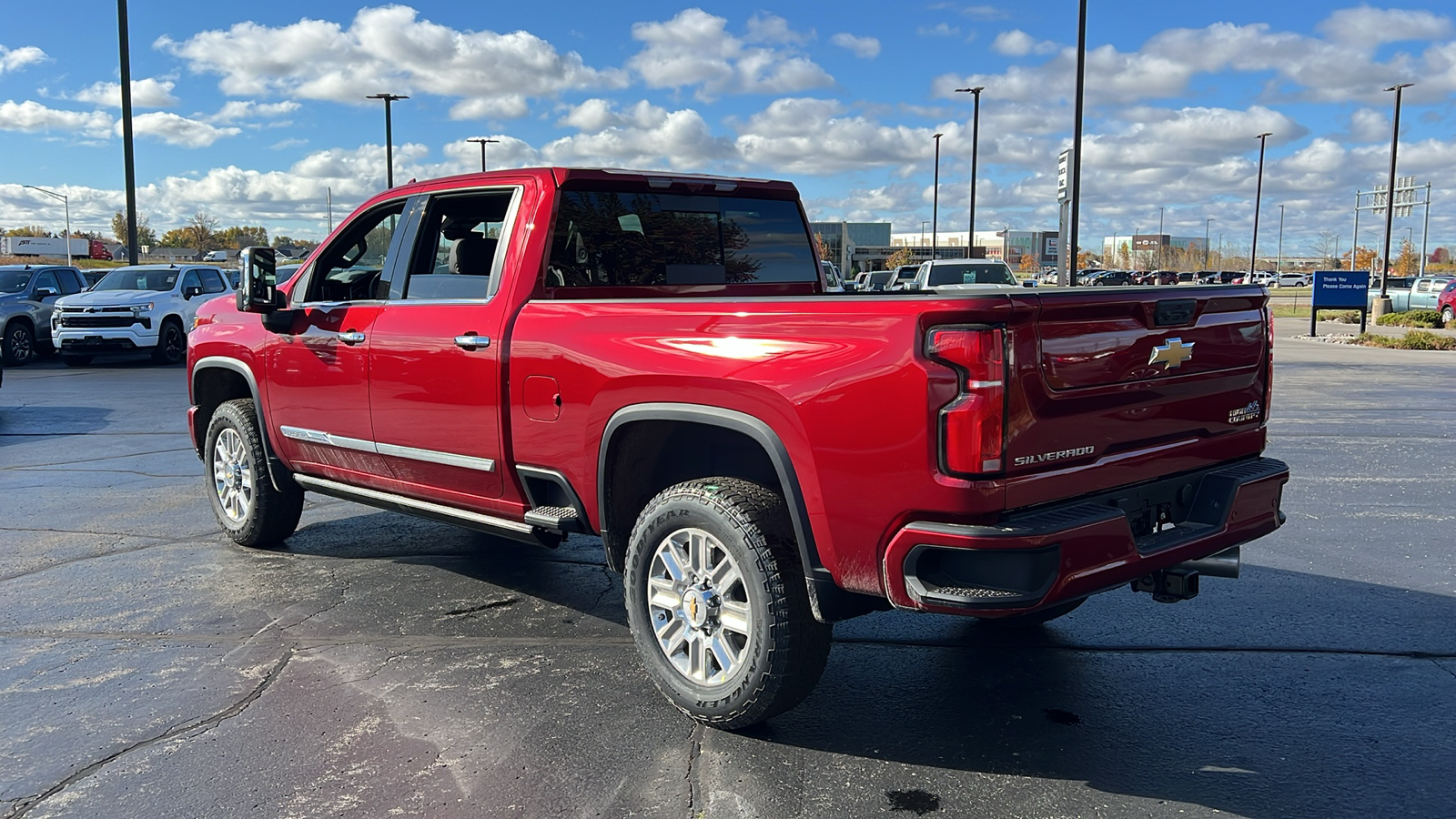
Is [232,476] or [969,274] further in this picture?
[969,274]

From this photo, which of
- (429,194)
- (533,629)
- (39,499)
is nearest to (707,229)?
(429,194)

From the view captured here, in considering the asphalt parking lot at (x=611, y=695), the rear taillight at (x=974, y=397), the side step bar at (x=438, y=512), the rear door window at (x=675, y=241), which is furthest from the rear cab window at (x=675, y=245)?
the rear taillight at (x=974, y=397)

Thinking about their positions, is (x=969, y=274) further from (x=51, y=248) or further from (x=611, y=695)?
(x=51, y=248)

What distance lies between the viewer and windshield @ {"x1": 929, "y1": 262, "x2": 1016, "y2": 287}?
1805cm

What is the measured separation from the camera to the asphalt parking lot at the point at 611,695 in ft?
11.3

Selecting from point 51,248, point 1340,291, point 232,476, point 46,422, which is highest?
point 51,248

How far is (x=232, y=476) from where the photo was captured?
661 centimetres

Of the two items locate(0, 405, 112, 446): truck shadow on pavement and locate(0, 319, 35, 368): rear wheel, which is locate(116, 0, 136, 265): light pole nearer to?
locate(0, 319, 35, 368): rear wheel

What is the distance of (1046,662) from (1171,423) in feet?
4.31

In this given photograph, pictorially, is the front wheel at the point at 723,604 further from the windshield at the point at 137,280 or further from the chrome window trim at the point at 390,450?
the windshield at the point at 137,280

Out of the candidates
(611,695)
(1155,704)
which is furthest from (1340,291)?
(611,695)

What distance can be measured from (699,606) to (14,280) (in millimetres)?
21468

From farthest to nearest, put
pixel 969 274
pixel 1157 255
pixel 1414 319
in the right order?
pixel 1157 255 < pixel 1414 319 < pixel 969 274

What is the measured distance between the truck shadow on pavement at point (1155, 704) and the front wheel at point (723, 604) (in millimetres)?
217
